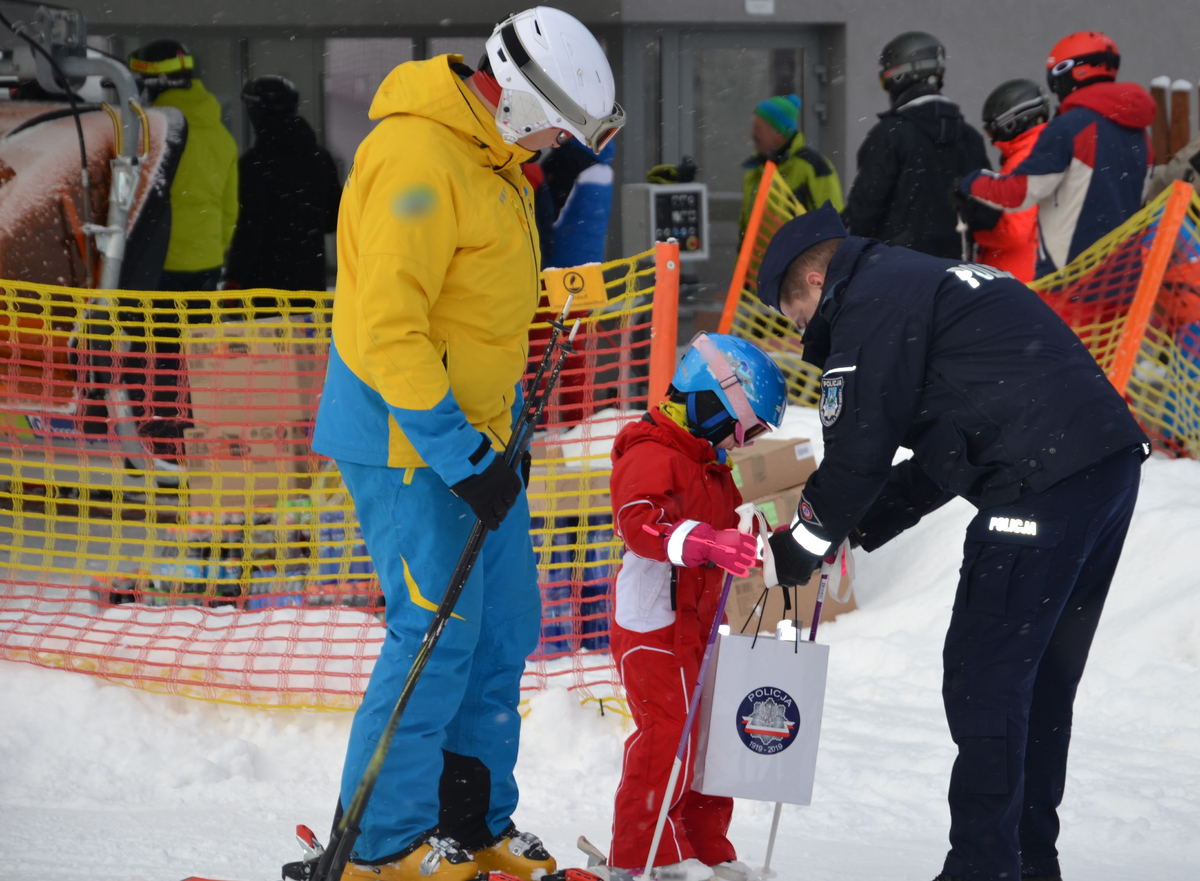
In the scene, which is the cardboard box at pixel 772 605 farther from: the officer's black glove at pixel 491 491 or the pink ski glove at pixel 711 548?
the officer's black glove at pixel 491 491

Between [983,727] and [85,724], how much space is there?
122 inches

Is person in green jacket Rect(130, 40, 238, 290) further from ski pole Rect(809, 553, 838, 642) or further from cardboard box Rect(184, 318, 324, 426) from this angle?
ski pole Rect(809, 553, 838, 642)

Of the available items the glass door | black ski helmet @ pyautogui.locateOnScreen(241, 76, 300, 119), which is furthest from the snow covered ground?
the glass door

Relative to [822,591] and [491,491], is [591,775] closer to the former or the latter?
[822,591]

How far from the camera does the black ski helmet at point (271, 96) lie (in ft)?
23.2

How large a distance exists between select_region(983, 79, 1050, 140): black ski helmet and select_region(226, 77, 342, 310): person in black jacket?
3974 mm

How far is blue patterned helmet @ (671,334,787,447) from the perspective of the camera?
3.32m

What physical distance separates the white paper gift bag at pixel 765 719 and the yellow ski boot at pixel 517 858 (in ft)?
1.51

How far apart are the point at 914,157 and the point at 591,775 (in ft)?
13.9

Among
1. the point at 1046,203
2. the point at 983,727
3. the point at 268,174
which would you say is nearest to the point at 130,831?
the point at 983,727

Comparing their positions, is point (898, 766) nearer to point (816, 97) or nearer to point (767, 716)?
point (767, 716)

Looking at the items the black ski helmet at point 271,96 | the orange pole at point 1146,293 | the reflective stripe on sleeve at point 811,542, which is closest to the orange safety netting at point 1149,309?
the orange pole at point 1146,293

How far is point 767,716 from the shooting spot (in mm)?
3064

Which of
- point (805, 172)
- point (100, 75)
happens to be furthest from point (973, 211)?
point (100, 75)
